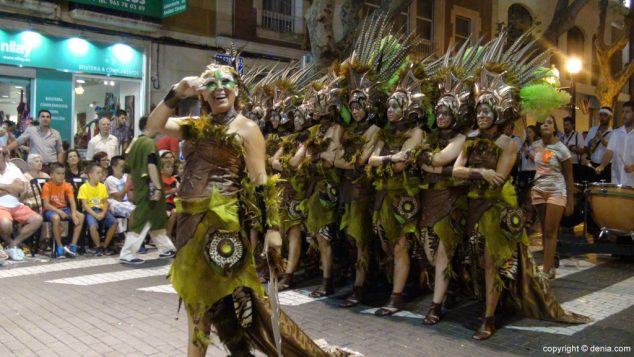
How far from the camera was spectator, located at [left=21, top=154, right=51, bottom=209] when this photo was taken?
9.95 metres

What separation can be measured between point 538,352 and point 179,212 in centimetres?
316

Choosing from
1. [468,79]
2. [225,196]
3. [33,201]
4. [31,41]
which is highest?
[31,41]

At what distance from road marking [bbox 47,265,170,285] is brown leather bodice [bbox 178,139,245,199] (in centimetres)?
435

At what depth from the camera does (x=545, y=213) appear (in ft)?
25.4

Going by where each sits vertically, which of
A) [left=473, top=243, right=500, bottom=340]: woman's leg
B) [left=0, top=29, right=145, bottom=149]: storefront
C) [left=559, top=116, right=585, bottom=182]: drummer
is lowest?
[left=473, top=243, right=500, bottom=340]: woman's leg

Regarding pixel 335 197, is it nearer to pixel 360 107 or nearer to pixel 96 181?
pixel 360 107

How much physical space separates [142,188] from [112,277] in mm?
1422

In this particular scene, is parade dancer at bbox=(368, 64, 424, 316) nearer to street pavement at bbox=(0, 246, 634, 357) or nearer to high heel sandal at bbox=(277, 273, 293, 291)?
street pavement at bbox=(0, 246, 634, 357)

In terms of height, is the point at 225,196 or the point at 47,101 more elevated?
the point at 47,101

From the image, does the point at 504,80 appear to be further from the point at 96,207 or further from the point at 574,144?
the point at 574,144

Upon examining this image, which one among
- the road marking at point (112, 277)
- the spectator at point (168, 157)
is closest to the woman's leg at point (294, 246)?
the road marking at point (112, 277)

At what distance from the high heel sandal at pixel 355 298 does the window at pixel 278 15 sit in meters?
13.7

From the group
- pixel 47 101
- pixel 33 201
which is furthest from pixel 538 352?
pixel 47 101

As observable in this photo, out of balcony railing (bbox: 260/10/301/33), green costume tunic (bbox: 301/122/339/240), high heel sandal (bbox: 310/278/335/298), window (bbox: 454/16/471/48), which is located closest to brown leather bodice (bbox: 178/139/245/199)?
green costume tunic (bbox: 301/122/339/240)
